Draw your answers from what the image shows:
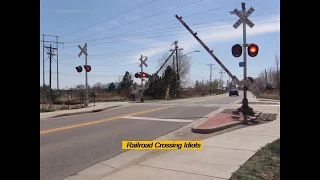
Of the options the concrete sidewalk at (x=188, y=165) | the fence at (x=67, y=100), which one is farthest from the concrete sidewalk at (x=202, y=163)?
the fence at (x=67, y=100)

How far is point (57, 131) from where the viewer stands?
451 inches

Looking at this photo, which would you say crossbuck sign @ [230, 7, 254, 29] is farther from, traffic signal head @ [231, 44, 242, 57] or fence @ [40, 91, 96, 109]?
fence @ [40, 91, 96, 109]

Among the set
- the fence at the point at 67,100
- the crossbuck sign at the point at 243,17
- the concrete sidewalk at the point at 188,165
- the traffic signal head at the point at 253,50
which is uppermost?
the crossbuck sign at the point at 243,17

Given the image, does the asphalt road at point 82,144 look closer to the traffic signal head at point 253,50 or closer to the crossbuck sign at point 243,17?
the traffic signal head at point 253,50

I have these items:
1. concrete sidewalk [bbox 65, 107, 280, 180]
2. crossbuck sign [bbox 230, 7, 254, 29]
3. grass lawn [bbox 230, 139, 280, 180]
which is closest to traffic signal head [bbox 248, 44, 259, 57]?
crossbuck sign [bbox 230, 7, 254, 29]

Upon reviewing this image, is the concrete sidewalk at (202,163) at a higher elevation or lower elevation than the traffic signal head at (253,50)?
lower

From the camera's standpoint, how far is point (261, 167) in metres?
5.36
